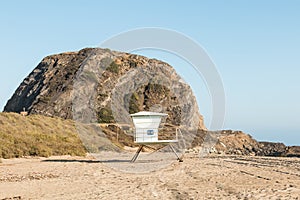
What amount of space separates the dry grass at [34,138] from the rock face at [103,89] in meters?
13.8

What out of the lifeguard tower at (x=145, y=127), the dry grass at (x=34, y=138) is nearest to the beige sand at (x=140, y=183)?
the lifeguard tower at (x=145, y=127)

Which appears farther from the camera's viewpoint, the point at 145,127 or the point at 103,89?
the point at 103,89

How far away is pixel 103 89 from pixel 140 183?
44.2 meters

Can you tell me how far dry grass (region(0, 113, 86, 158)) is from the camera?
66.6 feet

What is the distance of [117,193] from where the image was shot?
10656 millimetres

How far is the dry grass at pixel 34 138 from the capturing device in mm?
20297

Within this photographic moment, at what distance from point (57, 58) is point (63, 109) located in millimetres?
18688

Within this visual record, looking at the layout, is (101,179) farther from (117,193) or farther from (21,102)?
(21,102)

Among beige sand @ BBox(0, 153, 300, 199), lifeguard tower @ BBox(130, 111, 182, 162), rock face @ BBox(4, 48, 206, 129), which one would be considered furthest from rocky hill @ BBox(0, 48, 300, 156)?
beige sand @ BBox(0, 153, 300, 199)

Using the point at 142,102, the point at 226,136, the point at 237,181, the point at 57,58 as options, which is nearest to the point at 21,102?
the point at 57,58

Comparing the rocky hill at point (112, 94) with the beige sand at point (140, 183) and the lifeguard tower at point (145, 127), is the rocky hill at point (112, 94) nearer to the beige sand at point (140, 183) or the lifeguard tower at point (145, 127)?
the lifeguard tower at point (145, 127)

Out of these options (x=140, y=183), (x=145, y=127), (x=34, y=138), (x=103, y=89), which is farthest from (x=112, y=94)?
(x=140, y=183)

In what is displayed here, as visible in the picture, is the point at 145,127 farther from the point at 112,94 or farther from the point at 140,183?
the point at 112,94

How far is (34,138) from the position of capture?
23.5 meters
